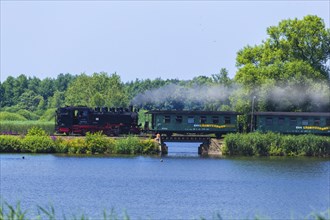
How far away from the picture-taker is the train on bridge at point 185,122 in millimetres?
79000

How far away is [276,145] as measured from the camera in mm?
74125

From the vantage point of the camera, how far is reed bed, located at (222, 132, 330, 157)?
73688 mm

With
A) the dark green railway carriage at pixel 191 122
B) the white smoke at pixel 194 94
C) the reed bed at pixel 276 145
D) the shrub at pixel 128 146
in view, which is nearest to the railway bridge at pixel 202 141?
the dark green railway carriage at pixel 191 122

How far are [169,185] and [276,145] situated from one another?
76.3 feet

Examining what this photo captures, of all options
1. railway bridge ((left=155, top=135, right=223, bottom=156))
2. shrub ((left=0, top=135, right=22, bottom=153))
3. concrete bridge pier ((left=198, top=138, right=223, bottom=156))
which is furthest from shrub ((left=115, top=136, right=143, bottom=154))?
shrub ((left=0, top=135, right=22, bottom=153))

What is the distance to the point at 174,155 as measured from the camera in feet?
249

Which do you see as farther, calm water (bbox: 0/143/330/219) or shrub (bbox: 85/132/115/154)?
shrub (bbox: 85/132/115/154)

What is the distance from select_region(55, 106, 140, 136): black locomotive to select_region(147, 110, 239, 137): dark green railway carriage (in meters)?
3.68

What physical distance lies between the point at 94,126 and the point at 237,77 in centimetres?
1973

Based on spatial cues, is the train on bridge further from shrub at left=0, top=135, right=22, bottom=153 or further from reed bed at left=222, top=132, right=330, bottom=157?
shrub at left=0, top=135, right=22, bottom=153

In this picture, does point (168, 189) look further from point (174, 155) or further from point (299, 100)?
point (299, 100)

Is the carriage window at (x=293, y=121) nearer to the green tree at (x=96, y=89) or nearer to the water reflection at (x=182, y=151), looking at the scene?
the water reflection at (x=182, y=151)

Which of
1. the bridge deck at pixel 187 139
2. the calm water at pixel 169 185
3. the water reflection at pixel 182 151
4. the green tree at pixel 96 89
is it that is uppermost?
the green tree at pixel 96 89

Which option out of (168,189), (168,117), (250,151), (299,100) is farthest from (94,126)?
(168,189)
